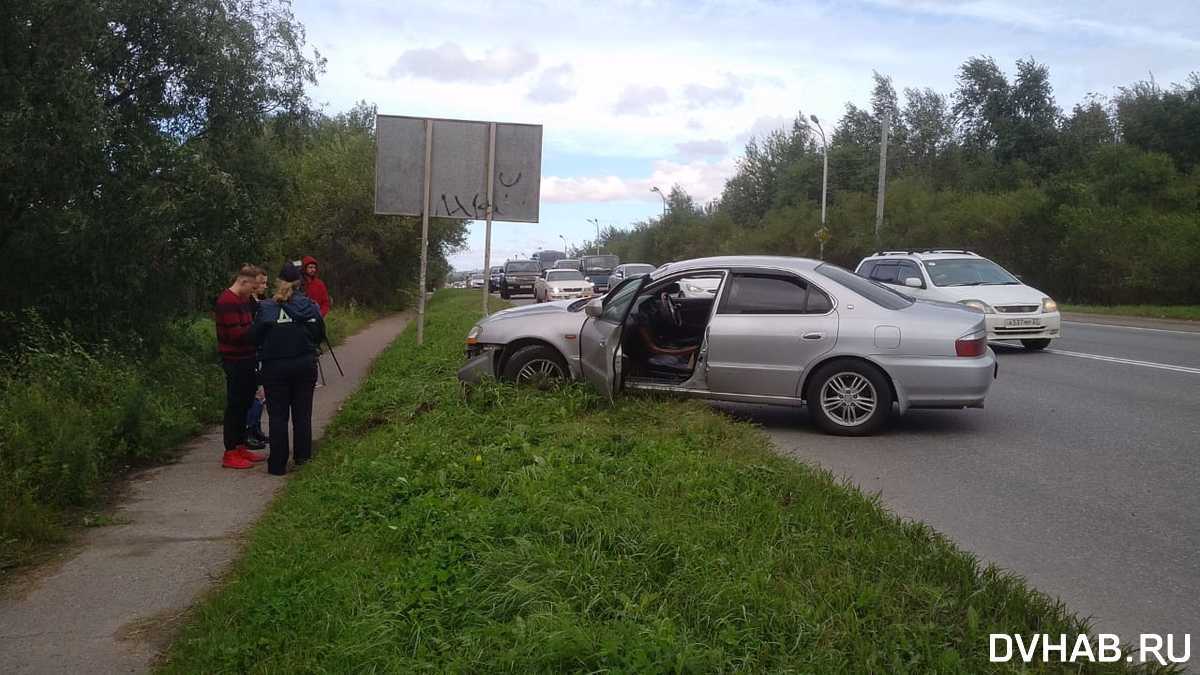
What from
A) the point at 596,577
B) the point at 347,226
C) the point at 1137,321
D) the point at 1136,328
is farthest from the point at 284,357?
the point at 347,226

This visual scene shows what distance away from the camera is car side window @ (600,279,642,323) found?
28.9 ft

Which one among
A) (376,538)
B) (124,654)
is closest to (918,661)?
(376,538)

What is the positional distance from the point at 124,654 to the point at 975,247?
1492 inches

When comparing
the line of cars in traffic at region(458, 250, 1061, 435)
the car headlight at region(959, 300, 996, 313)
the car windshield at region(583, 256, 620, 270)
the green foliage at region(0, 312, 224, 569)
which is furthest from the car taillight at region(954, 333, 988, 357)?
the car windshield at region(583, 256, 620, 270)

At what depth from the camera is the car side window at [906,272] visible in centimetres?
1706

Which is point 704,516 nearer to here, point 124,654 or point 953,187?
point 124,654

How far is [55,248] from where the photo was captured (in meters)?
11.8

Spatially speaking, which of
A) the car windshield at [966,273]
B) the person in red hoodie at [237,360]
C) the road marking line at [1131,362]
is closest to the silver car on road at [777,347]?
the person in red hoodie at [237,360]

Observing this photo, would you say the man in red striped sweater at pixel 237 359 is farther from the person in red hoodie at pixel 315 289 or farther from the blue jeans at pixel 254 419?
the person in red hoodie at pixel 315 289

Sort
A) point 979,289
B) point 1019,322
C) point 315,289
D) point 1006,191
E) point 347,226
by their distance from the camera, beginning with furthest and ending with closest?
point 1006,191, point 347,226, point 979,289, point 1019,322, point 315,289

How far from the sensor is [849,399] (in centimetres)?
871

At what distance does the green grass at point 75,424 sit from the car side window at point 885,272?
36.6 feet

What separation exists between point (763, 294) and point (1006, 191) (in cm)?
4116

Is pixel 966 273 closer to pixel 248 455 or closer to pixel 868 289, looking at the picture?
pixel 868 289
